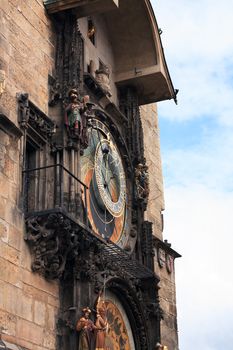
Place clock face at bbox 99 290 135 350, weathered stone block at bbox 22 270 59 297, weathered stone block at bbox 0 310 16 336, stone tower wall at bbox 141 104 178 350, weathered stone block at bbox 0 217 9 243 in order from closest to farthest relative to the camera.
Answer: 1. weathered stone block at bbox 0 310 16 336
2. weathered stone block at bbox 0 217 9 243
3. weathered stone block at bbox 22 270 59 297
4. clock face at bbox 99 290 135 350
5. stone tower wall at bbox 141 104 178 350

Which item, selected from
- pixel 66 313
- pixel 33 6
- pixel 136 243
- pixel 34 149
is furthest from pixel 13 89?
pixel 136 243

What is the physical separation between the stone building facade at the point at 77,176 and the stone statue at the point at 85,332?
0.06 meters

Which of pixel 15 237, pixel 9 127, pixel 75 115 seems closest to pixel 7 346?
pixel 15 237

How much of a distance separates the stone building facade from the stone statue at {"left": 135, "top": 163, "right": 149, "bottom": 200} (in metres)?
0.02

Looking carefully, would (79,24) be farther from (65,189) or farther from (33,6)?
(65,189)

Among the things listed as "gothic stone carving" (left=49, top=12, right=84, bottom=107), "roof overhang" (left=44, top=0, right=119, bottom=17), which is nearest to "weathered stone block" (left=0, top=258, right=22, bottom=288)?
"gothic stone carving" (left=49, top=12, right=84, bottom=107)

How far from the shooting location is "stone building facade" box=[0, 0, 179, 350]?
953 centimetres

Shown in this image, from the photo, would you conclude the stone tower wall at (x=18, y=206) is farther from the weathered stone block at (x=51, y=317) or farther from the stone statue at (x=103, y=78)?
the stone statue at (x=103, y=78)

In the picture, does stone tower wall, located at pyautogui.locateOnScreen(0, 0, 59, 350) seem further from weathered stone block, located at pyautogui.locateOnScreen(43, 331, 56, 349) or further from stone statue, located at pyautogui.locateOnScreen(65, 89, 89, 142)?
stone statue, located at pyautogui.locateOnScreen(65, 89, 89, 142)

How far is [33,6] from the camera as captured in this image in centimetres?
1127

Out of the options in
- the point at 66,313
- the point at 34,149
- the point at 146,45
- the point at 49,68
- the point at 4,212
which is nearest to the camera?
the point at 4,212

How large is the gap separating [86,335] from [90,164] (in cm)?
291

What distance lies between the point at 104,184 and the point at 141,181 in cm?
149

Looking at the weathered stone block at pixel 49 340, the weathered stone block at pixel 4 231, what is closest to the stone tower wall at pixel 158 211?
the weathered stone block at pixel 49 340
